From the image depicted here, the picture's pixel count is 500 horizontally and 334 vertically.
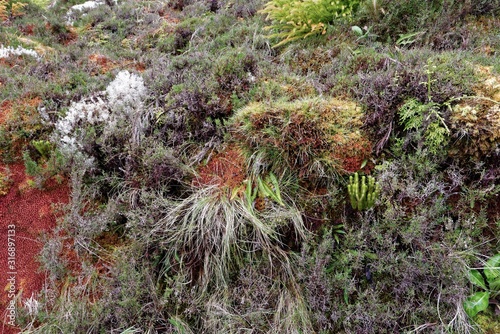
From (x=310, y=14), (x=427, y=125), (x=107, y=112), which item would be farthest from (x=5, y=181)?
(x=310, y=14)

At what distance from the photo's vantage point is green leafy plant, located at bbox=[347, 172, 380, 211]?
304cm

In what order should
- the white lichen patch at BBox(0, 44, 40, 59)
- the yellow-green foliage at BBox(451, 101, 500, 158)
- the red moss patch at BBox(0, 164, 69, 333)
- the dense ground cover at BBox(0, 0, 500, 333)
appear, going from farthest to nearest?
the white lichen patch at BBox(0, 44, 40, 59), the red moss patch at BBox(0, 164, 69, 333), the yellow-green foliage at BBox(451, 101, 500, 158), the dense ground cover at BBox(0, 0, 500, 333)

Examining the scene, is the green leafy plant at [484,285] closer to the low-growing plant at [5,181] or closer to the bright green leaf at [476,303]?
the bright green leaf at [476,303]

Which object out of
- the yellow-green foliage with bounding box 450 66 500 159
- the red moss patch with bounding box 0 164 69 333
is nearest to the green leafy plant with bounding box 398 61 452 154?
the yellow-green foliage with bounding box 450 66 500 159

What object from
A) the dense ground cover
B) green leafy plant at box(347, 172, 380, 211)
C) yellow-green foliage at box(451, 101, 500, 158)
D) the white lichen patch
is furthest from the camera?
the white lichen patch

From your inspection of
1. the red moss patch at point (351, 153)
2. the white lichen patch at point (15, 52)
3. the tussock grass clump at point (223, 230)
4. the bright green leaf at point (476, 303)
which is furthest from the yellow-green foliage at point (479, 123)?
the white lichen patch at point (15, 52)

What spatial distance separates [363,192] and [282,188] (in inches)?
30.4

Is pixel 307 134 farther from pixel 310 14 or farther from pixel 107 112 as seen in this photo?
pixel 310 14

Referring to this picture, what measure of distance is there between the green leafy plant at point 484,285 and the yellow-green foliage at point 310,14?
3778 millimetres

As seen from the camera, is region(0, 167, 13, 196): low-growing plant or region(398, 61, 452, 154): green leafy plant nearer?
region(398, 61, 452, 154): green leafy plant

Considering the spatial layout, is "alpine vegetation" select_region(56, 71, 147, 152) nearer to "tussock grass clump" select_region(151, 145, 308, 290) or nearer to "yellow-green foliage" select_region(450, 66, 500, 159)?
"tussock grass clump" select_region(151, 145, 308, 290)

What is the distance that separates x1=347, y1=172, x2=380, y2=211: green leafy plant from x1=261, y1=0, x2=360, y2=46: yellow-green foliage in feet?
9.61

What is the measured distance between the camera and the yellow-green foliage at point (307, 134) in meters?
3.27

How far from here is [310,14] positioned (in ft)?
17.1
